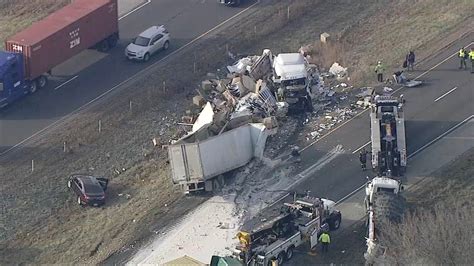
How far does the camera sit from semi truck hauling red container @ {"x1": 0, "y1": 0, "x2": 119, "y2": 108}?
62.6m

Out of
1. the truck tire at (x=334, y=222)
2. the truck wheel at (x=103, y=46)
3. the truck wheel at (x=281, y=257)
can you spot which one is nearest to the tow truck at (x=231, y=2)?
the truck wheel at (x=103, y=46)

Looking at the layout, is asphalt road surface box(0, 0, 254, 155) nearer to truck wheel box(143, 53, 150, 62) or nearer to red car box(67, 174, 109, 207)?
truck wheel box(143, 53, 150, 62)

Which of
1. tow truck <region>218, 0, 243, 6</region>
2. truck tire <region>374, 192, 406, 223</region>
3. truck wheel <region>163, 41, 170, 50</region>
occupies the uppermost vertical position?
tow truck <region>218, 0, 243, 6</region>

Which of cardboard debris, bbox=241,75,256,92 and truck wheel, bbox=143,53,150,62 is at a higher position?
cardboard debris, bbox=241,75,256,92

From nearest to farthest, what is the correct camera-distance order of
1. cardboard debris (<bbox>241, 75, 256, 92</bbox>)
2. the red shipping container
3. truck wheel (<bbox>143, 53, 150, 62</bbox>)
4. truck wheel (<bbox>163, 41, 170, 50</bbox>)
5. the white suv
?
cardboard debris (<bbox>241, 75, 256, 92</bbox>)
the red shipping container
the white suv
truck wheel (<bbox>143, 53, 150, 62</bbox>)
truck wheel (<bbox>163, 41, 170, 50</bbox>)

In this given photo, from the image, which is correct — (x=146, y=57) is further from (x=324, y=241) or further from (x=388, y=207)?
(x=388, y=207)

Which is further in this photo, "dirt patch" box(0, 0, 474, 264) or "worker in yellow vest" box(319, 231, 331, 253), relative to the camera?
"dirt patch" box(0, 0, 474, 264)

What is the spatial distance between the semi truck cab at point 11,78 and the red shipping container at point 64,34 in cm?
45

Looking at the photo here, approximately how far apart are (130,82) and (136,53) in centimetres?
248

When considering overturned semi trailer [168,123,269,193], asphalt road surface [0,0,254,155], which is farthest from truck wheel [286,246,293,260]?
asphalt road surface [0,0,254,155]

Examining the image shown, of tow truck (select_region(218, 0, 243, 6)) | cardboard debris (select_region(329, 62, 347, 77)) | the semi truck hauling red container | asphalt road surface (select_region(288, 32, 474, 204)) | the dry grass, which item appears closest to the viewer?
asphalt road surface (select_region(288, 32, 474, 204))

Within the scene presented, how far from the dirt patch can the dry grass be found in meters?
10.6

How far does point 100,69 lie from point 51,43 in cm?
390

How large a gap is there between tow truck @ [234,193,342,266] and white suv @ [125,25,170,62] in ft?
63.0
